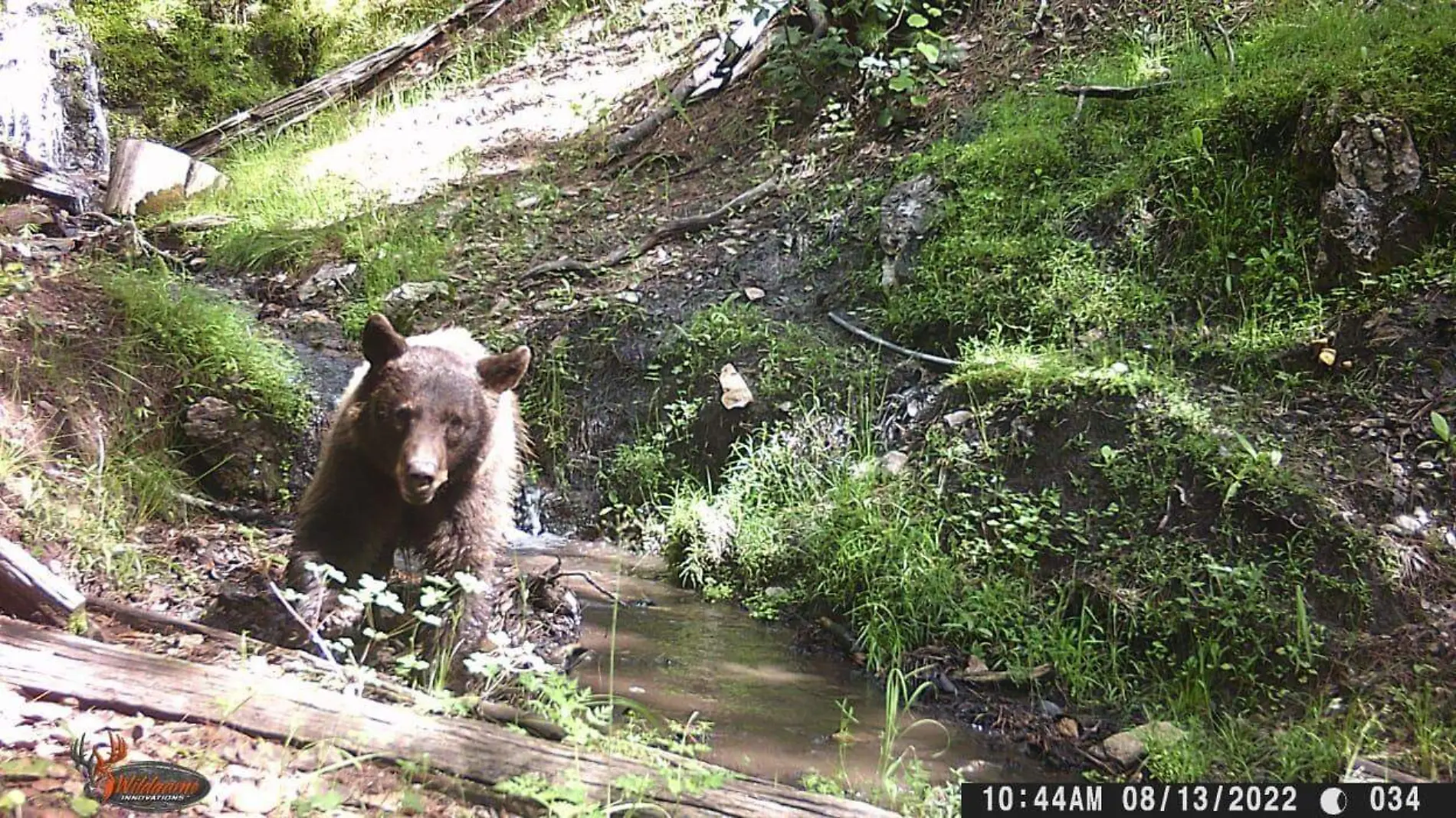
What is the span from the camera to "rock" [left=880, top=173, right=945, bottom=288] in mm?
6969

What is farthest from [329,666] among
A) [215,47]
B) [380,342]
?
[215,47]

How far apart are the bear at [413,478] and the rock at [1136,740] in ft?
8.65

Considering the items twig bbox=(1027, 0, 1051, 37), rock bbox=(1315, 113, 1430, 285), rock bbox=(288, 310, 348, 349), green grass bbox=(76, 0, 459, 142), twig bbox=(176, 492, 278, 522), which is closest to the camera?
rock bbox=(1315, 113, 1430, 285)

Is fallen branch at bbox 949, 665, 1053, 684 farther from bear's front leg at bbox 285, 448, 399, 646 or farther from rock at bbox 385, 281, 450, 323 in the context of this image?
rock at bbox 385, 281, 450, 323

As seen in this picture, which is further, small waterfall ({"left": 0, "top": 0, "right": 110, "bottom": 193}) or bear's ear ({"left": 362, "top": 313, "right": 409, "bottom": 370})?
small waterfall ({"left": 0, "top": 0, "right": 110, "bottom": 193})

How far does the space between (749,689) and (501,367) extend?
1.85 metres

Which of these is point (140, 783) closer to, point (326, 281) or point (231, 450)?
point (231, 450)

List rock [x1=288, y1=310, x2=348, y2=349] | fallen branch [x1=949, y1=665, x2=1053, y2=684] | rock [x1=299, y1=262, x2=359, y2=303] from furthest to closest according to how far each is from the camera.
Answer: rock [x1=299, y1=262, x2=359, y2=303] → rock [x1=288, y1=310, x2=348, y2=349] → fallen branch [x1=949, y1=665, x2=1053, y2=684]

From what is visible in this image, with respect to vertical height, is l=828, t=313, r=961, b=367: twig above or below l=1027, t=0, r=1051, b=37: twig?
below

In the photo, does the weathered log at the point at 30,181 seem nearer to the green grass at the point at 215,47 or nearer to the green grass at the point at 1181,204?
the green grass at the point at 215,47

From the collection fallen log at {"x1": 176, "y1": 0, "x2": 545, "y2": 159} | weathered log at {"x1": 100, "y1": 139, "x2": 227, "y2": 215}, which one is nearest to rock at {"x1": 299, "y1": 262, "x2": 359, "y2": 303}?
weathered log at {"x1": 100, "y1": 139, "x2": 227, "y2": 215}

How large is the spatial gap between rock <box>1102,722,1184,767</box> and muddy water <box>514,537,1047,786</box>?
1.04ft

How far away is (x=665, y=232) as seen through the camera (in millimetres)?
8305

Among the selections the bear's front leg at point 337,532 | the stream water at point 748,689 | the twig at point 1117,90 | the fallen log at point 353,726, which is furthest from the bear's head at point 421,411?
the twig at point 1117,90
